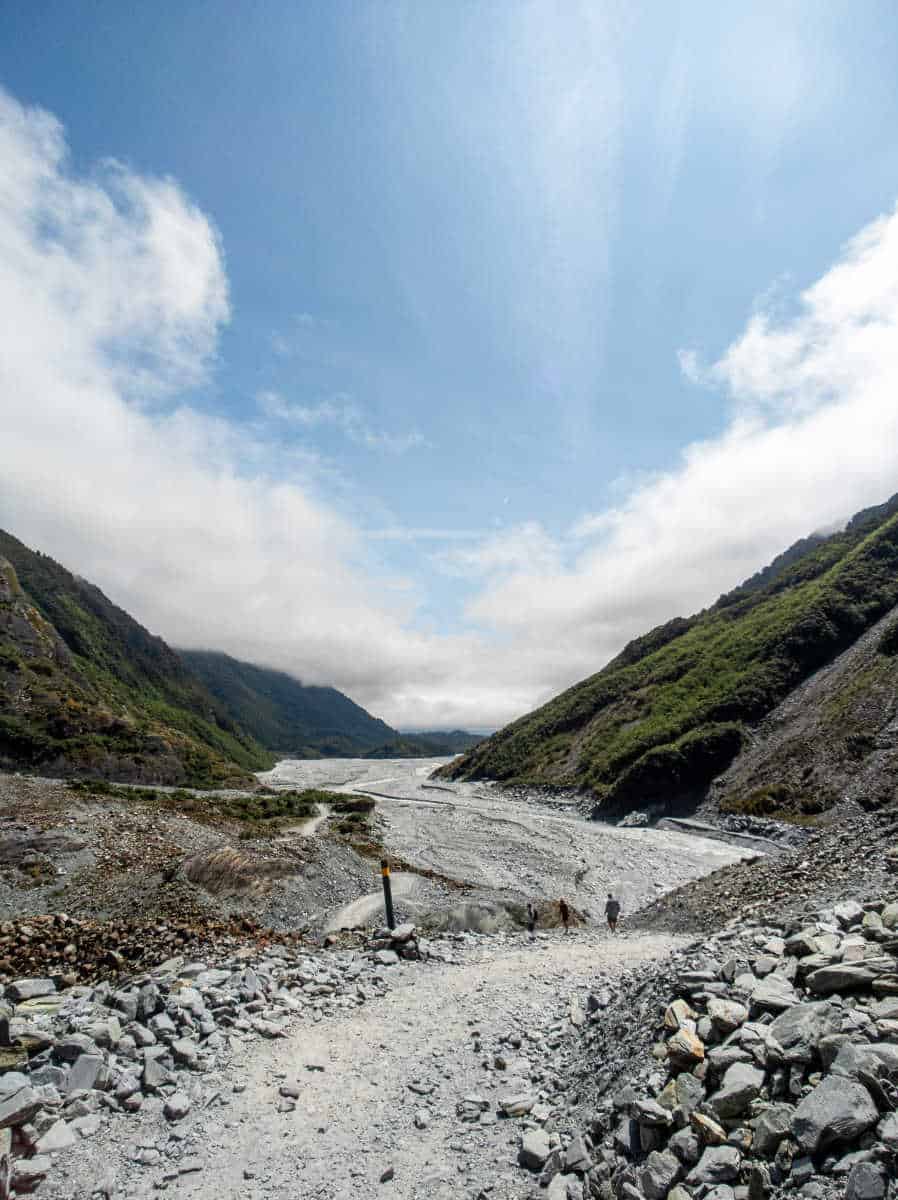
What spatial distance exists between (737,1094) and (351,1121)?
222 inches

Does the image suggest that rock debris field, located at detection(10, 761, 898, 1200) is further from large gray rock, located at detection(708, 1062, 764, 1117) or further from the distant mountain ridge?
the distant mountain ridge

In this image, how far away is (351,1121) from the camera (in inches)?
328

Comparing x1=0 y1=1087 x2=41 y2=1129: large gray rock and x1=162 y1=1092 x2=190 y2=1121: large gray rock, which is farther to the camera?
x1=162 y1=1092 x2=190 y2=1121: large gray rock

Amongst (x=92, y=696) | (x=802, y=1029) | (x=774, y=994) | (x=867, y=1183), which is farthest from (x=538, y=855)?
(x=92, y=696)

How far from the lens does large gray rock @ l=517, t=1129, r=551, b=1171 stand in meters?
7.10

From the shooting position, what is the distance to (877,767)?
38.5m

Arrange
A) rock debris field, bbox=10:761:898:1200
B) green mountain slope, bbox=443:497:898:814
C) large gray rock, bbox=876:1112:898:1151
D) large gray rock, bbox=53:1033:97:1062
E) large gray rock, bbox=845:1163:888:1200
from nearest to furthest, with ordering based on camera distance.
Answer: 1. large gray rock, bbox=845:1163:888:1200
2. large gray rock, bbox=876:1112:898:1151
3. rock debris field, bbox=10:761:898:1200
4. large gray rock, bbox=53:1033:97:1062
5. green mountain slope, bbox=443:497:898:814

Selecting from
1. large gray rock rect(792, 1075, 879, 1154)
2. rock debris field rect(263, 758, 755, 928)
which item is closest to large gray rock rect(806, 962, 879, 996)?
large gray rock rect(792, 1075, 879, 1154)

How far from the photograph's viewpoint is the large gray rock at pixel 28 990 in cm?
1179

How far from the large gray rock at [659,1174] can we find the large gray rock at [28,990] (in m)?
12.4

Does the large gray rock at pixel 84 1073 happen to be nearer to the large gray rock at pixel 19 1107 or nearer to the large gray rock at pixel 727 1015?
the large gray rock at pixel 19 1107

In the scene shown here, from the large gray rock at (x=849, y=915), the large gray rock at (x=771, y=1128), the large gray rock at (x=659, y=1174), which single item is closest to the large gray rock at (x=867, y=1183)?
the large gray rock at (x=771, y=1128)

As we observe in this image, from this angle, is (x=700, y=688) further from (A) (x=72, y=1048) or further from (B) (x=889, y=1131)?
(A) (x=72, y=1048)

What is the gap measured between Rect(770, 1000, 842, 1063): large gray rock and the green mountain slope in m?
52.1
